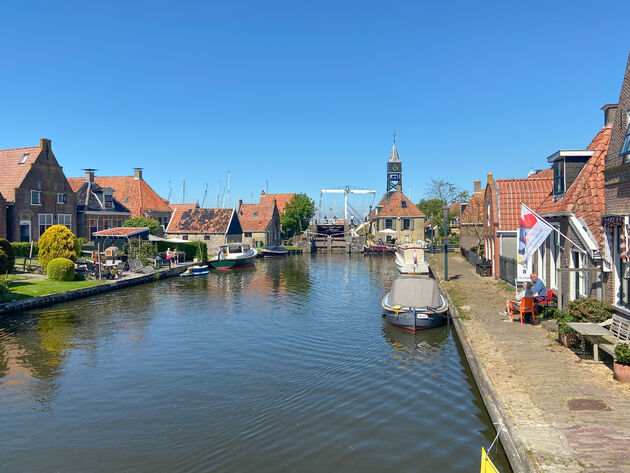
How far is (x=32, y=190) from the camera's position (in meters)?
49.7

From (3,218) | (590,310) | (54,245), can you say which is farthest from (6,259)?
(590,310)

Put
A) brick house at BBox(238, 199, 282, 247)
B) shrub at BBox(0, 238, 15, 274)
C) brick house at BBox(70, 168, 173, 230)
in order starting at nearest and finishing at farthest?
1. shrub at BBox(0, 238, 15, 274)
2. brick house at BBox(70, 168, 173, 230)
3. brick house at BBox(238, 199, 282, 247)

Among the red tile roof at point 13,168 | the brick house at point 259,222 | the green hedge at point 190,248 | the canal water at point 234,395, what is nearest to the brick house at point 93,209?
the red tile roof at point 13,168

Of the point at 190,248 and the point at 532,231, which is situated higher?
the point at 532,231

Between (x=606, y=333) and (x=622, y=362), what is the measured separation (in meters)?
1.99

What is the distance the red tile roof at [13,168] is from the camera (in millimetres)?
48294

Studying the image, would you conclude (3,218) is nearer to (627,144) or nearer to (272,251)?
(272,251)

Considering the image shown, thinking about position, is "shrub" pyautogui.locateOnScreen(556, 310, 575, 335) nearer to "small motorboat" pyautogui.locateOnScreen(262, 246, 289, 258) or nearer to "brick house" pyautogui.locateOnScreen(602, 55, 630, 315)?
"brick house" pyautogui.locateOnScreen(602, 55, 630, 315)

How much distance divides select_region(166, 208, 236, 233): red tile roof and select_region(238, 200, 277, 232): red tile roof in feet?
38.7

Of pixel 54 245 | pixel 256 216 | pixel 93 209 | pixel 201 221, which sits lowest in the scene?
pixel 54 245

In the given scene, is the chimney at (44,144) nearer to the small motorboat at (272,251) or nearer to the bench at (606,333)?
the small motorboat at (272,251)

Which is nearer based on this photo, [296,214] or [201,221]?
[201,221]

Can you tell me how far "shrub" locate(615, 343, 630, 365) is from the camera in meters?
11.5

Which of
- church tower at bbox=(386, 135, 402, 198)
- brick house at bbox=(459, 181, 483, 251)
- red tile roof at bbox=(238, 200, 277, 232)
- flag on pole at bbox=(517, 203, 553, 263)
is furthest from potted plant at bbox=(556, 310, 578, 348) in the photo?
church tower at bbox=(386, 135, 402, 198)
